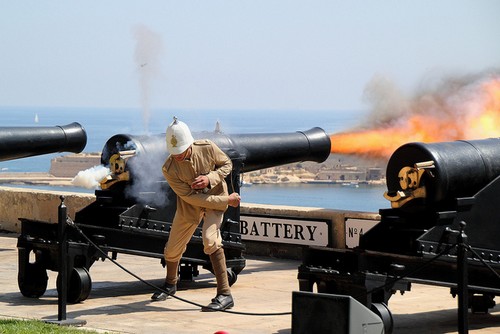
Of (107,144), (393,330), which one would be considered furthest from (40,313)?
(393,330)

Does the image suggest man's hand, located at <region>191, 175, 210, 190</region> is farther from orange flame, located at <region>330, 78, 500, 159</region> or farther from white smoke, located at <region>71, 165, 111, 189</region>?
orange flame, located at <region>330, 78, 500, 159</region>

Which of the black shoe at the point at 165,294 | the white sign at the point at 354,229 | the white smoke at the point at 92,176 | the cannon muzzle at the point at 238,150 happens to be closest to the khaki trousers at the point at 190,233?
the black shoe at the point at 165,294

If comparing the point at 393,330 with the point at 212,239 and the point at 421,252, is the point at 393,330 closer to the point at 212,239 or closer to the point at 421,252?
the point at 421,252

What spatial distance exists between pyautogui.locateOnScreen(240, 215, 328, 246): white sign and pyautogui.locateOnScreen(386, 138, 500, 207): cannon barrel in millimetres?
4451

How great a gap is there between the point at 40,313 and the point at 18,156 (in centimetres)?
581

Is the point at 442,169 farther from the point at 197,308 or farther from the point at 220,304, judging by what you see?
the point at 197,308

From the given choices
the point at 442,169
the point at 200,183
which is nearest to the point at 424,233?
the point at 442,169

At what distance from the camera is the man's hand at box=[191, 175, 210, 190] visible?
1092cm

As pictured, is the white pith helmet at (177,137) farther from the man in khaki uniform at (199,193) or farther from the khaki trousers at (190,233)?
the khaki trousers at (190,233)

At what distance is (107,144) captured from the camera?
483 inches

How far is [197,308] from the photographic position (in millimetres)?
11086

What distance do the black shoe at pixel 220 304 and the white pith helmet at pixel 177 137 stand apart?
130cm

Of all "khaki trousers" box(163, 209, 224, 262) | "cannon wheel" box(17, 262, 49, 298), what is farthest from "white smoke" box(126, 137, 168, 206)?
"cannon wheel" box(17, 262, 49, 298)

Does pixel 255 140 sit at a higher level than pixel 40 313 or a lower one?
higher
